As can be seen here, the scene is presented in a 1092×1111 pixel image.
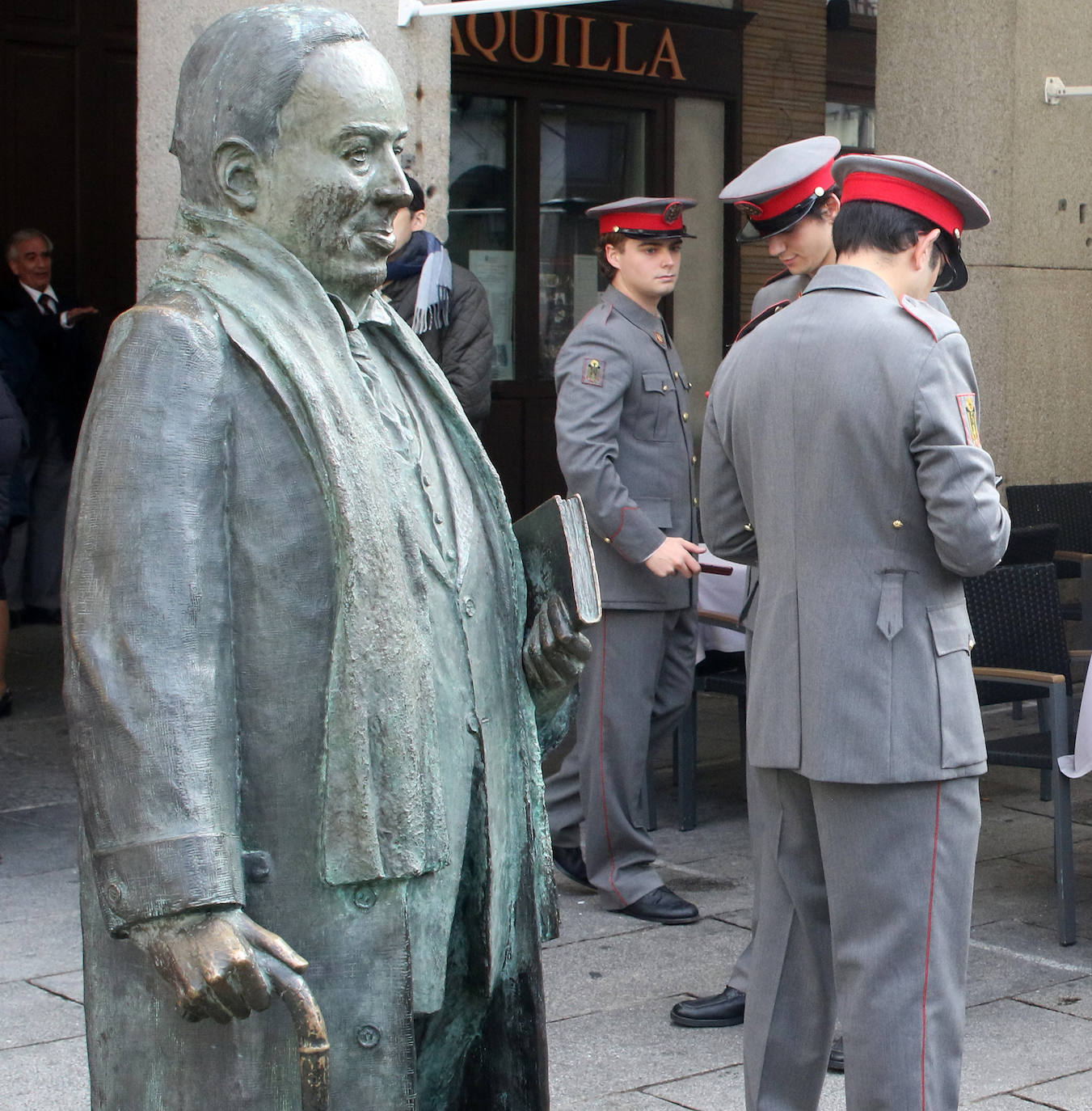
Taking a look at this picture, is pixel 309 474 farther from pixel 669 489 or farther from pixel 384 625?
pixel 669 489

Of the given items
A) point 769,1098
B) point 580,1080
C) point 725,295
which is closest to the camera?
point 769,1098

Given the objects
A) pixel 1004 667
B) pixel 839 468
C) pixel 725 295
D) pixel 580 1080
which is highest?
pixel 725 295

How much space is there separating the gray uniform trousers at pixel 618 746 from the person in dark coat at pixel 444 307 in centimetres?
125

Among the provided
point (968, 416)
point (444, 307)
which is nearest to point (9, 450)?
point (444, 307)

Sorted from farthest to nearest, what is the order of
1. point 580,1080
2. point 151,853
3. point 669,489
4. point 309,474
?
point 669,489 → point 580,1080 → point 309,474 → point 151,853

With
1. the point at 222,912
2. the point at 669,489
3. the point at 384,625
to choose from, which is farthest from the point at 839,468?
the point at 669,489

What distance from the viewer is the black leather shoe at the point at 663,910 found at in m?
5.21

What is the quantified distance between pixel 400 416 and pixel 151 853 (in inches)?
25.3

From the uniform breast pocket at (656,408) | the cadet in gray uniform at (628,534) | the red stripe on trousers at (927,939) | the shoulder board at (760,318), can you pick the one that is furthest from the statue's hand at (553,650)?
the uniform breast pocket at (656,408)

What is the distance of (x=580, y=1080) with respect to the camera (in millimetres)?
4016

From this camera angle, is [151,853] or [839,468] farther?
[839,468]

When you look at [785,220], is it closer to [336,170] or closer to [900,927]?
[900,927]

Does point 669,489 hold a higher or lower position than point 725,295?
lower

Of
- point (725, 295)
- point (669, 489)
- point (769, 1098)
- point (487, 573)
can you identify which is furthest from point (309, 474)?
point (725, 295)
